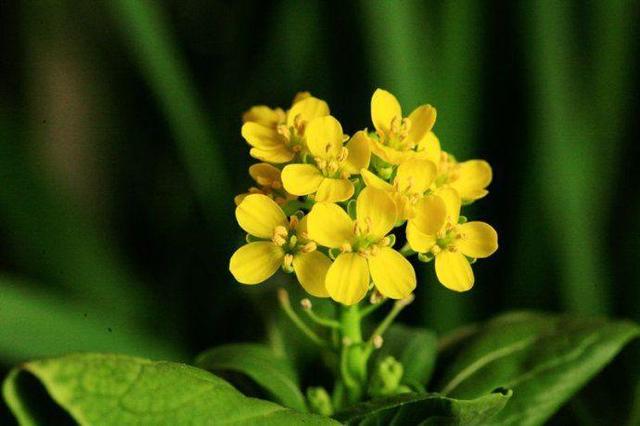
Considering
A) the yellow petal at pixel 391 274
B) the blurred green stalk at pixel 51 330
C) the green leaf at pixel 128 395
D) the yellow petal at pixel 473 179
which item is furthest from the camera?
the blurred green stalk at pixel 51 330

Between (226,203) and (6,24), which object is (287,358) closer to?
(226,203)

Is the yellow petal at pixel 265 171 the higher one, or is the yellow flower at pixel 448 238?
the yellow petal at pixel 265 171

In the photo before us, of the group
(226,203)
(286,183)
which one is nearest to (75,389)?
(286,183)

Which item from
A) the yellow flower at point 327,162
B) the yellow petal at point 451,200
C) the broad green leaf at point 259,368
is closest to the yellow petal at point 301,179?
the yellow flower at point 327,162

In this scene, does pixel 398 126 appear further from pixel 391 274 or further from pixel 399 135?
pixel 391 274

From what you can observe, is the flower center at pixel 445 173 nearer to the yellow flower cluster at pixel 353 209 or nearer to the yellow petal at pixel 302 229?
the yellow flower cluster at pixel 353 209

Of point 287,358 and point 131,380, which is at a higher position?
point 131,380
